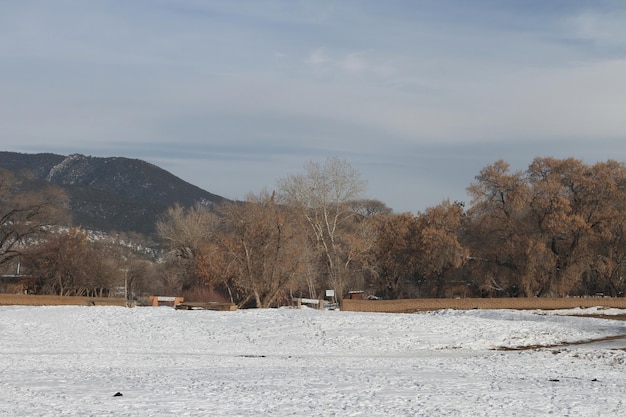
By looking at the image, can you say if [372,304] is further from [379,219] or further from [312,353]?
[379,219]

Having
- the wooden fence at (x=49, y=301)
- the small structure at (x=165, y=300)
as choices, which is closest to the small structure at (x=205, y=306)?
the small structure at (x=165, y=300)

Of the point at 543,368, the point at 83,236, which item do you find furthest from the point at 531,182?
the point at 83,236

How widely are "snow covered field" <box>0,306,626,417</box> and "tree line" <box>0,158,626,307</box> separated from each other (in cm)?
1273

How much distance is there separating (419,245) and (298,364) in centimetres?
3833

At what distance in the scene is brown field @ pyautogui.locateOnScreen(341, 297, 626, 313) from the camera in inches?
1656

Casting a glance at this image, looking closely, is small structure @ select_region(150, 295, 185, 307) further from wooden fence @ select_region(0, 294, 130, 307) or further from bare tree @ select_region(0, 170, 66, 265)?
bare tree @ select_region(0, 170, 66, 265)

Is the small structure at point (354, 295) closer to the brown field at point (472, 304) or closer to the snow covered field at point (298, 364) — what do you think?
the brown field at point (472, 304)

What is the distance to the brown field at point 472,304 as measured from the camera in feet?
138

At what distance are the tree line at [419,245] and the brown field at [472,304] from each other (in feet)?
24.5

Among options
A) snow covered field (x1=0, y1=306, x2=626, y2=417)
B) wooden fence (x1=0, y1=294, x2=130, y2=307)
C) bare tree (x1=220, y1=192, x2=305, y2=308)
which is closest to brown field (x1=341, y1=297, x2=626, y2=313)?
snow covered field (x1=0, y1=306, x2=626, y2=417)

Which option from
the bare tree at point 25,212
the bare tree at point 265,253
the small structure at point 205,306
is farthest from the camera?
the bare tree at point 25,212

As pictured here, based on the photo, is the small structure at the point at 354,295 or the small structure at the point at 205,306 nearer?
the small structure at the point at 205,306

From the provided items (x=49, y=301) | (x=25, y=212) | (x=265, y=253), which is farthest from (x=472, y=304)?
(x=25, y=212)

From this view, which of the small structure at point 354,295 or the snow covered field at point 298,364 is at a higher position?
the small structure at point 354,295
